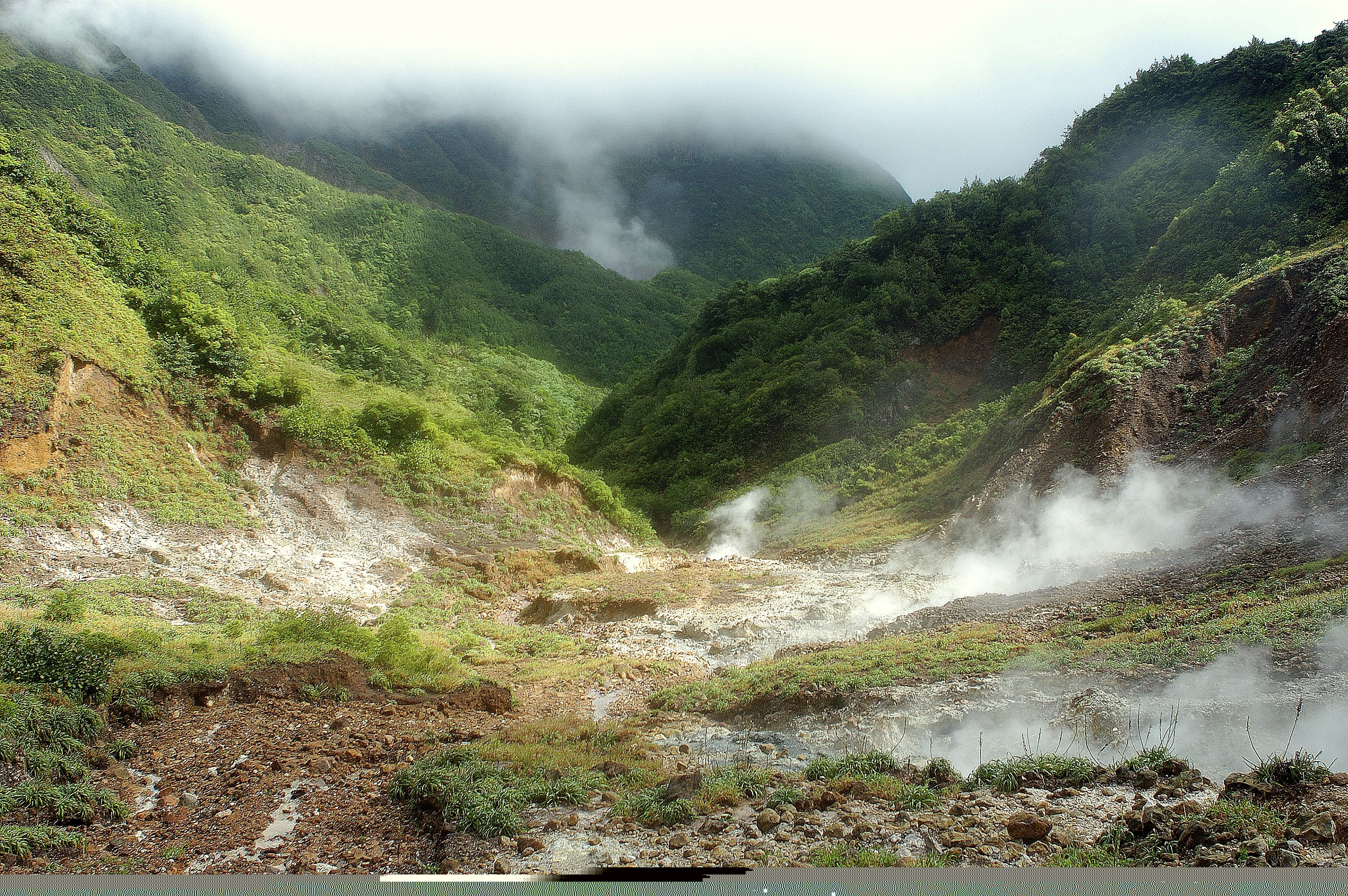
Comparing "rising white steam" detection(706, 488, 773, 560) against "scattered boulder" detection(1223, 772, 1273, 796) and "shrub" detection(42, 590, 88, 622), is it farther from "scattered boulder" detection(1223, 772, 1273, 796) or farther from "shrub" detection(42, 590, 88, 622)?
"scattered boulder" detection(1223, 772, 1273, 796)

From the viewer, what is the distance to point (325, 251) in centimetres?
4494

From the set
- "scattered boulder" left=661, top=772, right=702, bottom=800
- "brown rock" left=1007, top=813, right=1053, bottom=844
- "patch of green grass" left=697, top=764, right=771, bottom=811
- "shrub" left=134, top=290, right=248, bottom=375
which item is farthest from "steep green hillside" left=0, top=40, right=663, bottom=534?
"brown rock" left=1007, top=813, right=1053, bottom=844

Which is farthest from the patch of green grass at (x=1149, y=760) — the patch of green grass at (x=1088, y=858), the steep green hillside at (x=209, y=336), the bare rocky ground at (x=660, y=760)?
the steep green hillside at (x=209, y=336)

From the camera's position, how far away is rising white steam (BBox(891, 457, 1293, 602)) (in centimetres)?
1566

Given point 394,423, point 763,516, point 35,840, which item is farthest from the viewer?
point 763,516

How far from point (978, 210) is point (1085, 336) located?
15.9 meters

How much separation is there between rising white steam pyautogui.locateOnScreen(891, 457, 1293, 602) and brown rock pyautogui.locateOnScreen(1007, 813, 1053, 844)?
11725 mm

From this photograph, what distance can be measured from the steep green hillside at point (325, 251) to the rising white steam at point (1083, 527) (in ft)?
82.1

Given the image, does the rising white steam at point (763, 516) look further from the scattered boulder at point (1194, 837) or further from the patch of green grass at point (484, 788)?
the scattered boulder at point (1194, 837)

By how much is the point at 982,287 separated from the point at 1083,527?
23017 mm

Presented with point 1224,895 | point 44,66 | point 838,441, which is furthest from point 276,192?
point 1224,895

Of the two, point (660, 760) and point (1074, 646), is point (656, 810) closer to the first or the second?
point (660, 760)

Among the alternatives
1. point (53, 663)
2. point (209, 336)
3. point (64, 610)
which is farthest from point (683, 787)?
point (209, 336)

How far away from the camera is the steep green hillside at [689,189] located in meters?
90.5
